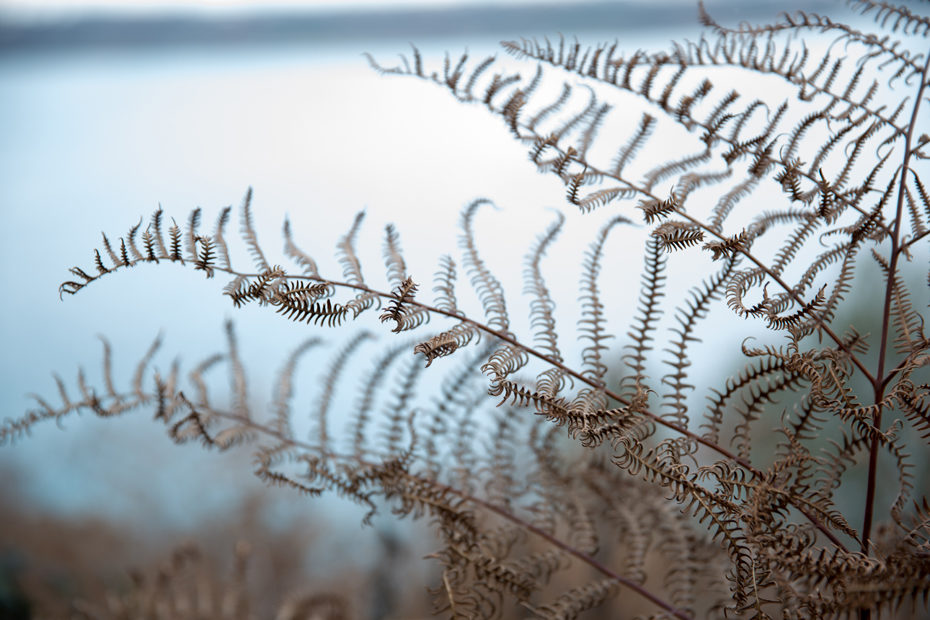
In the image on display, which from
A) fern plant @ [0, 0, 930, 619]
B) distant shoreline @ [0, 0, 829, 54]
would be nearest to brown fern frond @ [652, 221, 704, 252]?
fern plant @ [0, 0, 930, 619]

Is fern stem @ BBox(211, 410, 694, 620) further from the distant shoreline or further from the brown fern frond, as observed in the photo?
the distant shoreline

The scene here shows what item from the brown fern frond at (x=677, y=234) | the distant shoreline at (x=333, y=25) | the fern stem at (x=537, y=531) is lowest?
the fern stem at (x=537, y=531)

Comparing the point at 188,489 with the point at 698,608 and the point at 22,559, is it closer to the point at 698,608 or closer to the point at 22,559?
the point at 22,559

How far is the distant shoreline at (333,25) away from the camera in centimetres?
143

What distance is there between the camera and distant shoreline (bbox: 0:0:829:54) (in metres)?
1.43

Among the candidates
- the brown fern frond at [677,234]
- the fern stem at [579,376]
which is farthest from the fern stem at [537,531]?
the brown fern frond at [677,234]

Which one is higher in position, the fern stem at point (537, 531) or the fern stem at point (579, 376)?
the fern stem at point (579, 376)

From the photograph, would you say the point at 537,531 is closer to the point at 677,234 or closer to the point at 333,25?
the point at 677,234

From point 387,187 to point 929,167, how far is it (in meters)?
1.08

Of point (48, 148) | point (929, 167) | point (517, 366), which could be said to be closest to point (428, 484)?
point (517, 366)

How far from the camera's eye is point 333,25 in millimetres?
1698

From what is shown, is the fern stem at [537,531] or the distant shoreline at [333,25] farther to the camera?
the distant shoreline at [333,25]

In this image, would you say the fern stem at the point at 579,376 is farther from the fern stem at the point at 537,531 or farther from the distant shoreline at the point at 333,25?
the distant shoreline at the point at 333,25

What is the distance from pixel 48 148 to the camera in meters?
1.98
